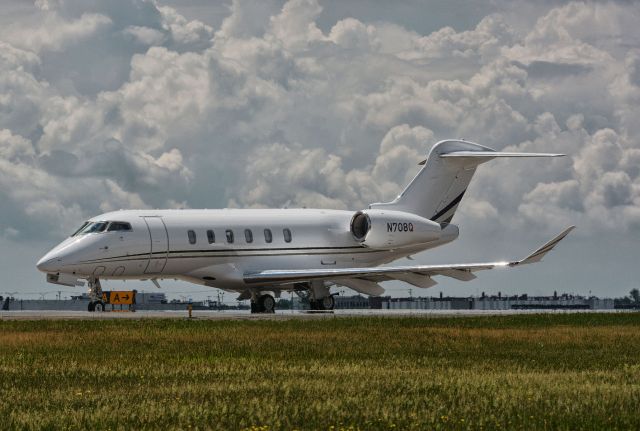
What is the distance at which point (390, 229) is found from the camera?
5669 centimetres

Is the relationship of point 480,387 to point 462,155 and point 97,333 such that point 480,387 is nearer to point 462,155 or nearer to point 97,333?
point 97,333

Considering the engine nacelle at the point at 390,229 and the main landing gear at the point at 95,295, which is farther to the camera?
the engine nacelle at the point at 390,229

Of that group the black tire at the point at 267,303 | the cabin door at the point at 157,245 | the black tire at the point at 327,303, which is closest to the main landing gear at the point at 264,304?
the black tire at the point at 267,303

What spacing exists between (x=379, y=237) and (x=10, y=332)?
952 inches

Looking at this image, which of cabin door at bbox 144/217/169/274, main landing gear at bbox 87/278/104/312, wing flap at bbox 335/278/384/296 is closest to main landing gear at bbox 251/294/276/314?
wing flap at bbox 335/278/384/296

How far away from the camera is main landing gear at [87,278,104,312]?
50719 mm

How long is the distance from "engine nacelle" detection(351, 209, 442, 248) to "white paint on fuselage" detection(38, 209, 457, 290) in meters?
0.54

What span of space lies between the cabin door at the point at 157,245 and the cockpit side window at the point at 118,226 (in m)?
0.93

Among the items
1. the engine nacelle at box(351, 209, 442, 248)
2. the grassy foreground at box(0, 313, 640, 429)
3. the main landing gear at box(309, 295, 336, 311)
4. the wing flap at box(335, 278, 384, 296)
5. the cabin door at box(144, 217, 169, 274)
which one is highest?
the engine nacelle at box(351, 209, 442, 248)

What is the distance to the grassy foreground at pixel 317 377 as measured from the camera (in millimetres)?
16536

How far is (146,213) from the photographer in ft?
169

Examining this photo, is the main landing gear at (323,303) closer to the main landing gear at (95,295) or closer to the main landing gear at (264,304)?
the main landing gear at (264,304)

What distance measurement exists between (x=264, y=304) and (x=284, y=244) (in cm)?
299

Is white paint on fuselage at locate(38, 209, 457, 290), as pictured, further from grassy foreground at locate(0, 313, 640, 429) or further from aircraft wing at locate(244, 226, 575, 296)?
grassy foreground at locate(0, 313, 640, 429)
